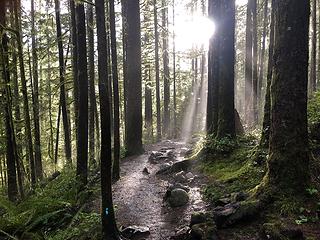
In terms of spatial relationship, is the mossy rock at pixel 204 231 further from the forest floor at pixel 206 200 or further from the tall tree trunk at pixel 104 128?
the tall tree trunk at pixel 104 128

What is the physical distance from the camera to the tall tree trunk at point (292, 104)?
249 inches

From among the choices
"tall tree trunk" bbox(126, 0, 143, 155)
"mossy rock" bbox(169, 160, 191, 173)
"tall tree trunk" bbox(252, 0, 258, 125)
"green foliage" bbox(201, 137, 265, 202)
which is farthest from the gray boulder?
"tall tree trunk" bbox(252, 0, 258, 125)

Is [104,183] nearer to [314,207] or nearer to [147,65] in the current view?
[314,207]

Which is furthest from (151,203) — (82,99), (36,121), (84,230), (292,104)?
(36,121)

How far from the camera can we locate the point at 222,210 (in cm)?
640

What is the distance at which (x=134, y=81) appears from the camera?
15547 millimetres

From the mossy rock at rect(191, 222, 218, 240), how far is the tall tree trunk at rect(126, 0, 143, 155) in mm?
9403

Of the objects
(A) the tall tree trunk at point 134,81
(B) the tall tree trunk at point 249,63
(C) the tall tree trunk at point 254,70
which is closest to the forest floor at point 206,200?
A: (A) the tall tree trunk at point 134,81

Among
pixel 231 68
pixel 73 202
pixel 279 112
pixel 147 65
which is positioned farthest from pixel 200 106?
pixel 279 112

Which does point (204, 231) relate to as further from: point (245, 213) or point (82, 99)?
point (82, 99)

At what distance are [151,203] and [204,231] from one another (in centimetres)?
320

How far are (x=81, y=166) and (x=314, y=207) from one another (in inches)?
275

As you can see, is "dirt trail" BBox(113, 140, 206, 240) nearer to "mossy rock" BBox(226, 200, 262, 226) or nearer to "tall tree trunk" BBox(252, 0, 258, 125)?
"mossy rock" BBox(226, 200, 262, 226)

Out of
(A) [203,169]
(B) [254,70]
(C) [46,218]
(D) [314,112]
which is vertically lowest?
(C) [46,218]
